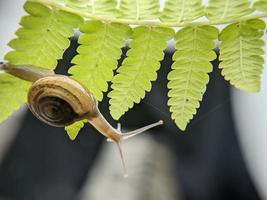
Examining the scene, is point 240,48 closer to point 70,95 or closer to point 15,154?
point 70,95

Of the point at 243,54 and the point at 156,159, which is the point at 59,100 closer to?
the point at 243,54

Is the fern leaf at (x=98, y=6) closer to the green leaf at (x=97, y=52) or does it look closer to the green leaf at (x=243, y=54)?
the green leaf at (x=97, y=52)

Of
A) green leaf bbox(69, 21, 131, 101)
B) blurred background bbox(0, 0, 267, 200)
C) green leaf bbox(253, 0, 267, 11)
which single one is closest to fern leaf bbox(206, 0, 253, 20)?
green leaf bbox(253, 0, 267, 11)

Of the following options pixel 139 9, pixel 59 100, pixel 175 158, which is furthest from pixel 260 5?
pixel 175 158

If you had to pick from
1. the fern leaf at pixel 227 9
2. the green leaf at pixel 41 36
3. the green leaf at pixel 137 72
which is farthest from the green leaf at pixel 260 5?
the green leaf at pixel 41 36

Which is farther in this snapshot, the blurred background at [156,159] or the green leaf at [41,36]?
the blurred background at [156,159]

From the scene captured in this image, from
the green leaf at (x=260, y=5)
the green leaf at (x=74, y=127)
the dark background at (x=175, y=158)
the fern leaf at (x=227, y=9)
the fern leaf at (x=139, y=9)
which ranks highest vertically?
the green leaf at (x=260, y=5)
